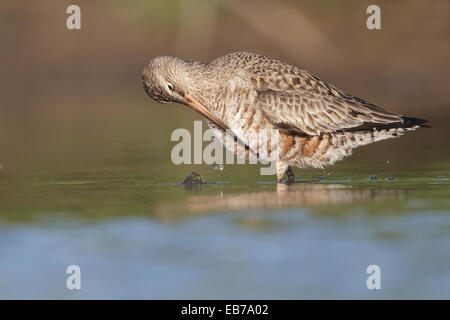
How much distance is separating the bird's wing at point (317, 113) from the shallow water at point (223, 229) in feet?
2.27

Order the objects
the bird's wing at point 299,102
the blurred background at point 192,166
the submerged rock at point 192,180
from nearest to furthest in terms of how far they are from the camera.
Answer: the blurred background at point 192,166 → the bird's wing at point 299,102 → the submerged rock at point 192,180

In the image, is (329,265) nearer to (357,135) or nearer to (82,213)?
(82,213)

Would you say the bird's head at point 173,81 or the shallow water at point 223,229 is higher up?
the bird's head at point 173,81

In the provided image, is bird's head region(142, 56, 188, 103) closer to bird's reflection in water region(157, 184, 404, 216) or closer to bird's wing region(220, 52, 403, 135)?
bird's wing region(220, 52, 403, 135)

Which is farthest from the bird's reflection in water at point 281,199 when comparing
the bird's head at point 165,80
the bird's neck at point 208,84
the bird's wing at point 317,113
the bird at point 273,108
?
the bird's head at point 165,80

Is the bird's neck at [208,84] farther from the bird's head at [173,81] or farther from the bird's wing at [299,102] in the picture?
the bird's wing at [299,102]

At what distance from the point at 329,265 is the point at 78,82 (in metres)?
19.9

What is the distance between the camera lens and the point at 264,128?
1164cm

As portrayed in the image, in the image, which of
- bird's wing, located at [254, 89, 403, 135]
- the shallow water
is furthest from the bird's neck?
the shallow water

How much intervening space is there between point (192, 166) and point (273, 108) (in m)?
2.61

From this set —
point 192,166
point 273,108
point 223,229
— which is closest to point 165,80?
point 273,108

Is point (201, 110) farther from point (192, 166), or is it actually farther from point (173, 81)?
point (192, 166)

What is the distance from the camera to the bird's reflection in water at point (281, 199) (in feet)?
32.2
